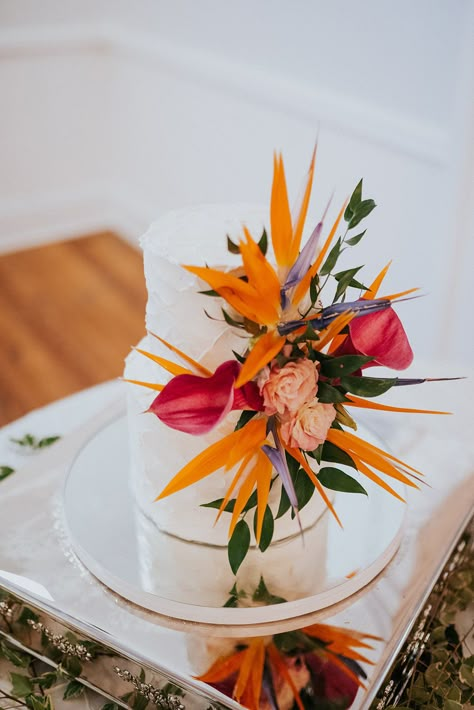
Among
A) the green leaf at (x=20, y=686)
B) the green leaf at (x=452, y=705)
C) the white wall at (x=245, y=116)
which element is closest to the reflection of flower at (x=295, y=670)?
the green leaf at (x=452, y=705)

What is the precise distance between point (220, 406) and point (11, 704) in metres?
0.42

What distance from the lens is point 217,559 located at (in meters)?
0.79

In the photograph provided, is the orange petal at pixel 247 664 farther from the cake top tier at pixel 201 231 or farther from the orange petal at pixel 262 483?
the cake top tier at pixel 201 231

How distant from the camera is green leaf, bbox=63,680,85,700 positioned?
791 mm

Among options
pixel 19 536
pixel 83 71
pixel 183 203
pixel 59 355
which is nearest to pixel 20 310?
pixel 59 355

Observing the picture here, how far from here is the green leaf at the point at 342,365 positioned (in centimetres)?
65

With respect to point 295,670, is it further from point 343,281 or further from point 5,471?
point 5,471

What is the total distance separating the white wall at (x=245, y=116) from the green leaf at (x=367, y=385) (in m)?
1.35

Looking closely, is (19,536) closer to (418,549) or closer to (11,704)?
(11,704)

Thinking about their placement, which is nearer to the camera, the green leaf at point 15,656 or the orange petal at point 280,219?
the orange petal at point 280,219

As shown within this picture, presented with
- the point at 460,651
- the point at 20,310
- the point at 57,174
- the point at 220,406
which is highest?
the point at 220,406

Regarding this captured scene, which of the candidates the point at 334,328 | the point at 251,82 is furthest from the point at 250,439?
the point at 251,82

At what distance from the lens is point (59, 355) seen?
2459mm

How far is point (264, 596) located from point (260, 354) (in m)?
0.27
